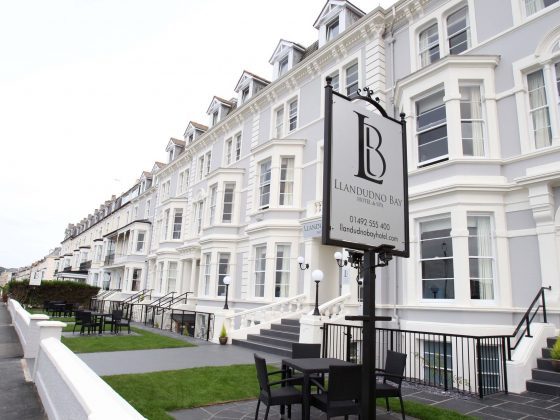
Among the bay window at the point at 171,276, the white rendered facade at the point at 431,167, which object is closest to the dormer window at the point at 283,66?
the white rendered facade at the point at 431,167

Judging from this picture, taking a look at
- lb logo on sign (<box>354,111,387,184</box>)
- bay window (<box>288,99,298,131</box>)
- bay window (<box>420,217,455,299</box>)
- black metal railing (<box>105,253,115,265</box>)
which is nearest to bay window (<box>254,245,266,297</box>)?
bay window (<box>288,99,298,131</box>)

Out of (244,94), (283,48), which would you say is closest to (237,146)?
(244,94)

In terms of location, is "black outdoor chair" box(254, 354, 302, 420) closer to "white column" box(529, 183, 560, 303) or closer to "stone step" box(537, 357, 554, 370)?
"stone step" box(537, 357, 554, 370)

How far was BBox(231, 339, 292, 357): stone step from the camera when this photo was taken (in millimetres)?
11391

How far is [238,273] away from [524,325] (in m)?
12.6

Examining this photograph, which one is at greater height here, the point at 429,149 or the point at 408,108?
the point at 408,108

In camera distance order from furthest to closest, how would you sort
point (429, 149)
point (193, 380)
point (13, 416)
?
point (429, 149), point (193, 380), point (13, 416)

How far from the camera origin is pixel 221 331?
14047 millimetres

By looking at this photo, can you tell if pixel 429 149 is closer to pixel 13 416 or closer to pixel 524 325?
pixel 524 325

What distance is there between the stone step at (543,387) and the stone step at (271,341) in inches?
234

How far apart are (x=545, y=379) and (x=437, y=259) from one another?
3789 millimetres

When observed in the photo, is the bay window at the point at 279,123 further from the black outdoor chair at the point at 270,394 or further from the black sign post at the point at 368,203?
the black sign post at the point at 368,203

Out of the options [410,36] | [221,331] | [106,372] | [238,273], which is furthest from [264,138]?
[106,372]

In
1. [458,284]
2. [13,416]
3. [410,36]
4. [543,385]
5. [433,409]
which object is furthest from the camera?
[410,36]
